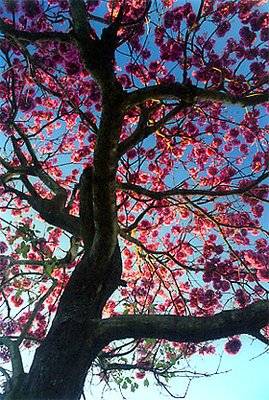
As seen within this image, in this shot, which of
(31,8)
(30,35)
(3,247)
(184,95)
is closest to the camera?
(184,95)

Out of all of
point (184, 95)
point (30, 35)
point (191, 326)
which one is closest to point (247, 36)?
point (184, 95)

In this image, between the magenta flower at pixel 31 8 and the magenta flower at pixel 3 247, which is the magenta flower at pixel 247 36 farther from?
the magenta flower at pixel 3 247

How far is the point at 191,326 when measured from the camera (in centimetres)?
281

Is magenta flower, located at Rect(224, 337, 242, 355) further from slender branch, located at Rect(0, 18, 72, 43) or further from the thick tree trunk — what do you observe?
slender branch, located at Rect(0, 18, 72, 43)

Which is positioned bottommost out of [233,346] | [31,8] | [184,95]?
[233,346]

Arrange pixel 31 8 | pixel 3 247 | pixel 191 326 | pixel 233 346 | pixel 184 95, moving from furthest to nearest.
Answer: pixel 3 247 < pixel 31 8 < pixel 233 346 < pixel 184 95 < pixel 191 326

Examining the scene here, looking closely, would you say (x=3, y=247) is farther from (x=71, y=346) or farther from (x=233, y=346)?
(x=233, y=346)

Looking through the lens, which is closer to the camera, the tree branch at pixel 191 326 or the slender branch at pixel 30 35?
the tree branch at pixel 191 326

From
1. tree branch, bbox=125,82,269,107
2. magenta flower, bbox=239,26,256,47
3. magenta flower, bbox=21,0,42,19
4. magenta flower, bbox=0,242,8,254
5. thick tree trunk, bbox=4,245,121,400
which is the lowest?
thick tree trunk, bbox=4,245,121,400

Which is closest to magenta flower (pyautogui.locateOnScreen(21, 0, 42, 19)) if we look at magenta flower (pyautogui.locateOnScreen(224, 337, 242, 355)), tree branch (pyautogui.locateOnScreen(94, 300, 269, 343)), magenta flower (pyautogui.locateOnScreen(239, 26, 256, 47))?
magenta flower (pyautogui.locateOnScreen(239, 26, 256, 47))

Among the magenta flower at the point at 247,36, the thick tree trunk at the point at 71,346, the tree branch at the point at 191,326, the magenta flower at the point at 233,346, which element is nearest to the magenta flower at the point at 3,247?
the thick tree trunk at the point at 71,346

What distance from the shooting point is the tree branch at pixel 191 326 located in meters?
2.77

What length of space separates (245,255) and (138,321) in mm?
3288

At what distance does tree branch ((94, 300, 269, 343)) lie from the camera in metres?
2.77
